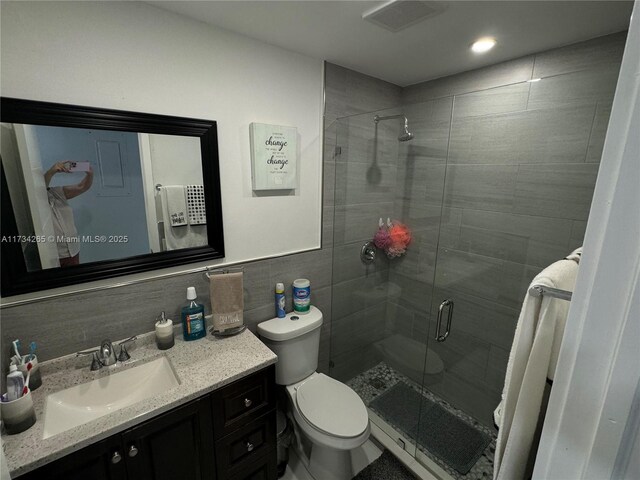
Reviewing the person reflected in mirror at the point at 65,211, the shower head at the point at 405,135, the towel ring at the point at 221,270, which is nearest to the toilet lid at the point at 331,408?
the towel ring at the point at 221,270

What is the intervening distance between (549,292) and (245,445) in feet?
4.55

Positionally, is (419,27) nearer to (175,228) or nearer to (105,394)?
(175,228)

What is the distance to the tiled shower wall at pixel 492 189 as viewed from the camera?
58.7 inches

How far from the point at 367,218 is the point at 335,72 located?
3.34ft

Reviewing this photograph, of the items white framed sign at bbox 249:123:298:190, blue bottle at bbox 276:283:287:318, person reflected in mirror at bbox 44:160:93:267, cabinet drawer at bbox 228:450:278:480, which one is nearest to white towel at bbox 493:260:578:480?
cabinet drawer at bbox 228:450:278:480

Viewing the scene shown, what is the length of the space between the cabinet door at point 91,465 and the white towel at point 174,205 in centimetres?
87

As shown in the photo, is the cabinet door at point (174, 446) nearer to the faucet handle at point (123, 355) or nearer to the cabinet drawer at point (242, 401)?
the cabinet drawer at point (242, 401)

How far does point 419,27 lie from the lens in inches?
54.3

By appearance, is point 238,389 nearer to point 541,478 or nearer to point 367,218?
point 541,478

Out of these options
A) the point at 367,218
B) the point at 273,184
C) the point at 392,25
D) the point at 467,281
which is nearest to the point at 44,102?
the point at 273,184

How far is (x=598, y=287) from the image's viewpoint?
0.34 metres

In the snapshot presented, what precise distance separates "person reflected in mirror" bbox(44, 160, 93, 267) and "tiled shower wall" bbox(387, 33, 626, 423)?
6.28 ft

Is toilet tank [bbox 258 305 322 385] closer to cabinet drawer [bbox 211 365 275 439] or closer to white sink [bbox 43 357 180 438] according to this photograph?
cabinet drawer [bbox 211 365 275 439]

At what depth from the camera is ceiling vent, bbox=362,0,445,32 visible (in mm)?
1182
